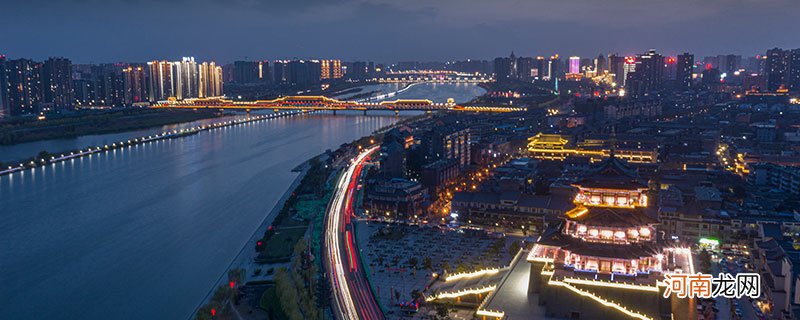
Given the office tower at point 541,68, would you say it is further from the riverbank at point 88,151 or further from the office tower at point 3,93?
the office tower at point 3,93

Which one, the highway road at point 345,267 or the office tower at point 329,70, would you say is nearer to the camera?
the highway road at point 345,267

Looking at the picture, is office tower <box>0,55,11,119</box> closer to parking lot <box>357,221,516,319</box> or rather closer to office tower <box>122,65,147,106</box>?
office tower <box>122,65,147,106</box>

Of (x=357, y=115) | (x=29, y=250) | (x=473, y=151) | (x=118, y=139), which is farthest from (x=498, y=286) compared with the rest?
(x=357, y=115)

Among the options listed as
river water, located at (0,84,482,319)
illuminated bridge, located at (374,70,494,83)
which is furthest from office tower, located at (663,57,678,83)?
river water, located at (0,84,482,319)

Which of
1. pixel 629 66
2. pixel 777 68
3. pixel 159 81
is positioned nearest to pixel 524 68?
pixel 629 66

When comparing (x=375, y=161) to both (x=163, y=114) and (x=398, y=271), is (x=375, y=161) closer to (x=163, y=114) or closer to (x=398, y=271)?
(x=398, y=271)

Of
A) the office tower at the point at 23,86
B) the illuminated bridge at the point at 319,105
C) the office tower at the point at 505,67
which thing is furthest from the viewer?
the office tower at the point at 505,67

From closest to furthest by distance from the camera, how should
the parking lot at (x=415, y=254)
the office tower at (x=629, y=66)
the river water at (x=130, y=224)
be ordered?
1. the parking lot at (x=415, y=254)
2. the river water at (x=130, y=224)
3. the office tower at (x=629, y=66)

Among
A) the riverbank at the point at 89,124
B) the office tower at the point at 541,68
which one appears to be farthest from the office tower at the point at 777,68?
the riverbank at the point at 89,124
